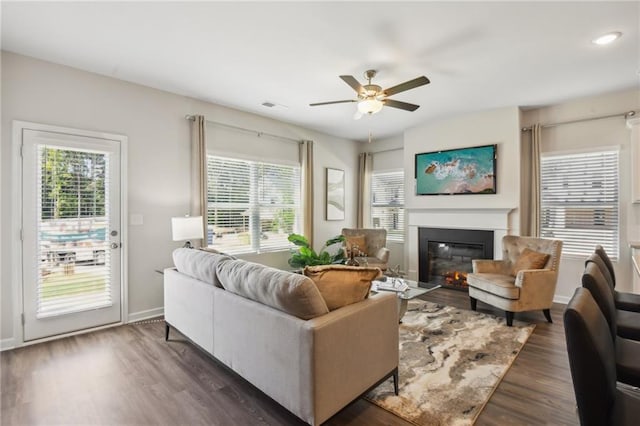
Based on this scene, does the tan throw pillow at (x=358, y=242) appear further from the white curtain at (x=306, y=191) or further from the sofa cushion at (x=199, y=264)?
the sofa cushion at (x=199, y=264)

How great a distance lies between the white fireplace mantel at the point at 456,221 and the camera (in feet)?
→ 15.3

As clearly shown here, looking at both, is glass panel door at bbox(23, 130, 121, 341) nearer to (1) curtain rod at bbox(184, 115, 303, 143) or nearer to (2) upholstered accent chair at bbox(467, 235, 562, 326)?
(1) curtain rod at bbox(184, 115, 303, 143)

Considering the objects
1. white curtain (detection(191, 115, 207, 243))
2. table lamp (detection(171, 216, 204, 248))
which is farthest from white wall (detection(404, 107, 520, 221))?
table lamp (detection(171, 216, 204, 248))

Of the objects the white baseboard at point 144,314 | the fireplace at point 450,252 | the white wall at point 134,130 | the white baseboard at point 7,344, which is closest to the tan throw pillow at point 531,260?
the fireplace at point 450,252

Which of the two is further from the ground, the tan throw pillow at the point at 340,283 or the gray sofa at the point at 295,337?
the tan throw pillow at the point at 340,283

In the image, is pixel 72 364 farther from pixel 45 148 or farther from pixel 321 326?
pixel 321 326

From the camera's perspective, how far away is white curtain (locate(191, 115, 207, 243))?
13.8 feet

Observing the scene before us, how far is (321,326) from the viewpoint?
5.57ft

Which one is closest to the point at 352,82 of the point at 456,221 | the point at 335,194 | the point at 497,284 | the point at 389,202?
the point at 497,284

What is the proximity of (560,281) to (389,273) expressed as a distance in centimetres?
255

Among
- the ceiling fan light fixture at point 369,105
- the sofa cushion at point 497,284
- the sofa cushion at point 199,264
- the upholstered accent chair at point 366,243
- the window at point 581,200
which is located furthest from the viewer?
the upholstered accent chair at point 366,243

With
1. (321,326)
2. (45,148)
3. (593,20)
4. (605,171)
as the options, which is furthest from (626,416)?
(45,148)

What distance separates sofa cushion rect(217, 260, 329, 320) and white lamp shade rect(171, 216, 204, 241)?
5.42 feet

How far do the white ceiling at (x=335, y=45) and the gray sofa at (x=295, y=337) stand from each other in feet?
6.60
